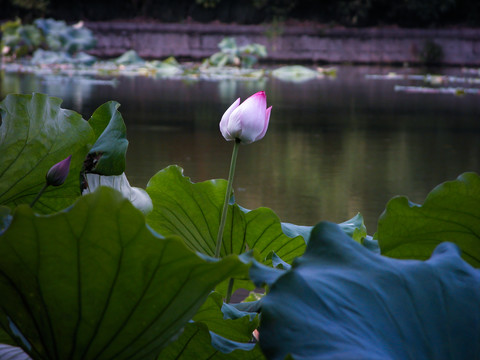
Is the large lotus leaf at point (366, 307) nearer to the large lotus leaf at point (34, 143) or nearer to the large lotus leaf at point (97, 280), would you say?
the large lotus leaf at point (97, 280)

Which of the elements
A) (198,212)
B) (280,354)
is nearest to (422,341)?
(280,354)

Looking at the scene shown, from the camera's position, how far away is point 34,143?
616mm

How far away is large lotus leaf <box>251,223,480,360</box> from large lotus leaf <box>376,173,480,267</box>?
0.35ft

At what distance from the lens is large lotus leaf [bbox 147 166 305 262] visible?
81cm

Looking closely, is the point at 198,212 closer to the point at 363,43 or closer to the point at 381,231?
the point at 381,231

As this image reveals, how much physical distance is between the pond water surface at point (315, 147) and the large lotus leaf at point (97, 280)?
1.27 m

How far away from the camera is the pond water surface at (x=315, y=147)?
2.12 metres

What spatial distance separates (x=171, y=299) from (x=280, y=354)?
9cm

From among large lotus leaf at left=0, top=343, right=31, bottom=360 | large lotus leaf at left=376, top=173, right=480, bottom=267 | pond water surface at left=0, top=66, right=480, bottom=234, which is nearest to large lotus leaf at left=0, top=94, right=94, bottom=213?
large lotus leaf at left=0, top=343, right=31, bottom=360

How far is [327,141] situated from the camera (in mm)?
3357

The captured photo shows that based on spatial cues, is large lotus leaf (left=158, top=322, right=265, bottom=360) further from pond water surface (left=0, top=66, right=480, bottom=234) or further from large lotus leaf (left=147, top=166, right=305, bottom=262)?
pond water surface (left=0, top=66, right=480, bottom=234)

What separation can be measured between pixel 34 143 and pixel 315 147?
2.58m

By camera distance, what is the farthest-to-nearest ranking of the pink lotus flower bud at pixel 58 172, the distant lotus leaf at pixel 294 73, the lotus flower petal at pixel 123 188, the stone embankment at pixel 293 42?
the stone embankment at pixel 293 42
the distant lotus leaf at pixel 294 73
the lotus flower petal at pixel 123 188
the pink lotus flower bud at pixel 58 172

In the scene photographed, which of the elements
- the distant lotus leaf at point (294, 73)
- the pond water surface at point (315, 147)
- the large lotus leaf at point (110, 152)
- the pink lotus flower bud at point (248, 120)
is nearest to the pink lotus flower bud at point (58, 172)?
the large lotus leaf at point (110, 152)
